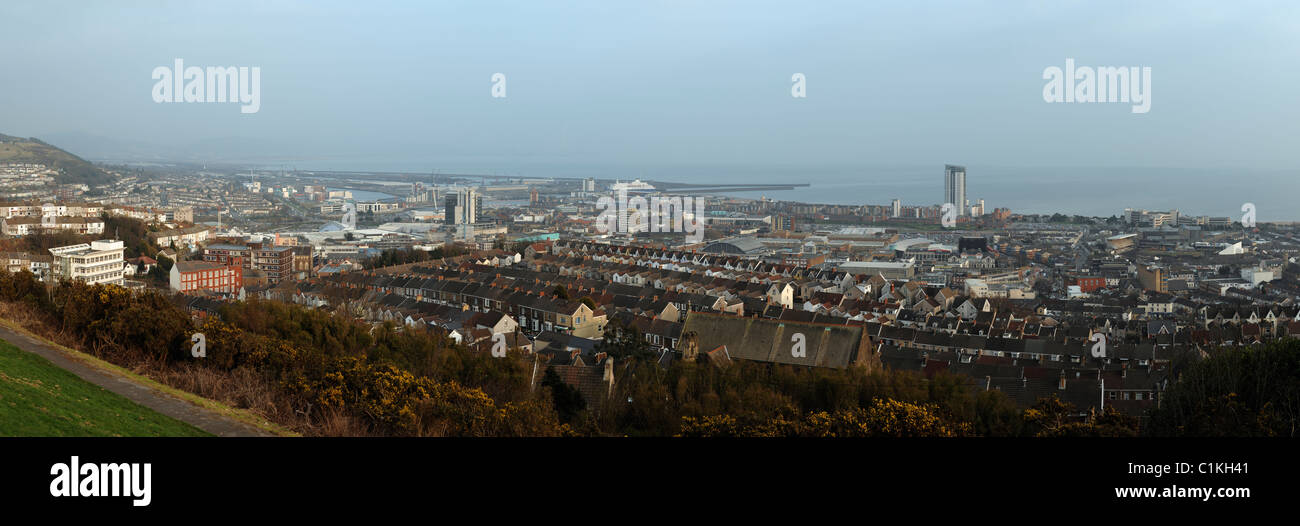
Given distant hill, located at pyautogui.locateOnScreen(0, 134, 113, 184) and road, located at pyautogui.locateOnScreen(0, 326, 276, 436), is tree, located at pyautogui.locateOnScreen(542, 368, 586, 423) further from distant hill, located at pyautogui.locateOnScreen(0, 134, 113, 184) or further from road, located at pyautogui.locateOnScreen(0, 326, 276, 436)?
distant hill, located at pyautogui.locateOnScreen(0, 134, 113, 184)

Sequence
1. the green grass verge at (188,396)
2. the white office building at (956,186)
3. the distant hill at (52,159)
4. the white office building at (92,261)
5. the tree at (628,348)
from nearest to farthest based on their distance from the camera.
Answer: the green grass verge at (188,396), the tree at (628,348), the white office building at (92,261), the distant hill at (52,159), the white office building at (956,186)

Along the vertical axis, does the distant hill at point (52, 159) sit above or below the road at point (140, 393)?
above

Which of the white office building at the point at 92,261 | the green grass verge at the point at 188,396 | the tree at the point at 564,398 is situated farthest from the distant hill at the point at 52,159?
the green grass verge at the point at 188,396

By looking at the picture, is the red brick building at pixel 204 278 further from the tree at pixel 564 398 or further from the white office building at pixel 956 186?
the white office building at pixel 956 186

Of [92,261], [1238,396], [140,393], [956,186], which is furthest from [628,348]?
[956,186]

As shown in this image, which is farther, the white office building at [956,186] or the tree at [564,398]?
the white office building at [956,186]

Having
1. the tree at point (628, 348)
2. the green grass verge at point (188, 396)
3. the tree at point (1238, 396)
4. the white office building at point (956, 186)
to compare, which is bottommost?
the tree at point (628, 348)
